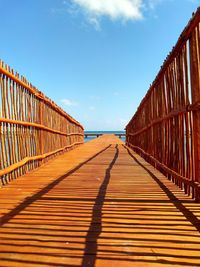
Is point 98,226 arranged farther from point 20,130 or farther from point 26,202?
point 20,130

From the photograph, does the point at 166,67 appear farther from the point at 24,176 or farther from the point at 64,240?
the point at 64,240

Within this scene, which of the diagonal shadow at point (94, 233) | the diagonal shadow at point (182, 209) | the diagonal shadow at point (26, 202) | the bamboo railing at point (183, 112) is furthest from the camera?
the bamboo railing at point (183, 112)

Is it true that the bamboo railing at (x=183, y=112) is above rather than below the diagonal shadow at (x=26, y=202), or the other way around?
above

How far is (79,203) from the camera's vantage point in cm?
394

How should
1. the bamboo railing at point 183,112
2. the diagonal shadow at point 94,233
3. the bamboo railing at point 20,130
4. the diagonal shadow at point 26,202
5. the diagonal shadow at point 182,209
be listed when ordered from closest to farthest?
the diagonal shadow at point 94,233 < the diagonal shadow at point 182,209 < the diagonal shadow at point 26,202 < the bamboo railing at point 183,112 < the bamboo railing at point 20,130

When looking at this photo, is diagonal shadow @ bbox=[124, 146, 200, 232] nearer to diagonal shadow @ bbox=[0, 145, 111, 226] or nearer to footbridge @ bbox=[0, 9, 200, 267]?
footbridge @ bbox=[0, 9, 200, 267]

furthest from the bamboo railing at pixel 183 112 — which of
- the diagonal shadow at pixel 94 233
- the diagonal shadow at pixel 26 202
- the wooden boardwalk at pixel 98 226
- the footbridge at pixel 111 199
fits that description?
the diagonal shadow at pixel 26 202

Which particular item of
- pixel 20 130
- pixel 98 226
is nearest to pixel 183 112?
pixel 98 226

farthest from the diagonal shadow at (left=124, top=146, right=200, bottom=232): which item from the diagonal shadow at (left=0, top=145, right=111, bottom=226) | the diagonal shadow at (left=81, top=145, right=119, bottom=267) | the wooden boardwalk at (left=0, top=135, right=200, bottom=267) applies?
the diagonal shadow at (left=0, top=145, right=111, bottom=226)

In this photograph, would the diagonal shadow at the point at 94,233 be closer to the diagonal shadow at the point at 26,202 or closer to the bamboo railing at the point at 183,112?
the diagonal shadow at the point at 26,202

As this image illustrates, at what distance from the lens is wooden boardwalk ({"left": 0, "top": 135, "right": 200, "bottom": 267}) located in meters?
2.28

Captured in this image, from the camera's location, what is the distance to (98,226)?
2994 millimetres

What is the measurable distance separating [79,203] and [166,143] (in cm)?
250

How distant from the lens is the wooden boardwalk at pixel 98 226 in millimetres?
2275
